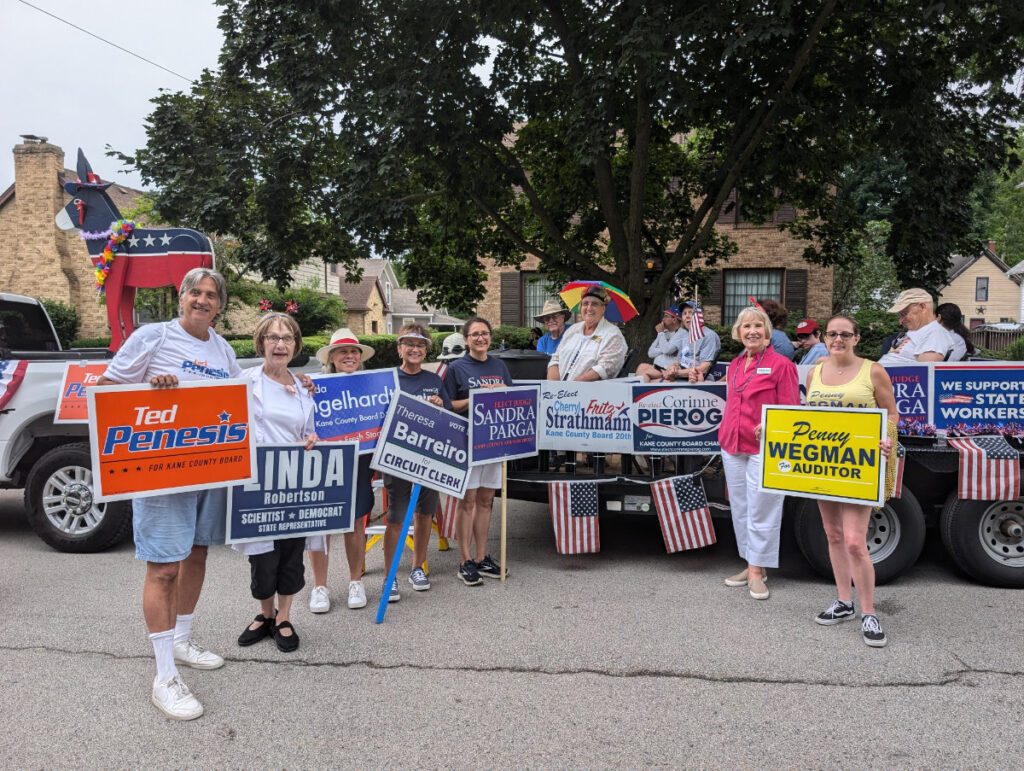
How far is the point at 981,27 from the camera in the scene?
9.07 meters

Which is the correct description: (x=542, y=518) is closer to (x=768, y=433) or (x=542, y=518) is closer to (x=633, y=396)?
(x=633, y=396)

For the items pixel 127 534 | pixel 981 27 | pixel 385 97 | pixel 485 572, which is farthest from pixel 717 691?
pixel 981 27

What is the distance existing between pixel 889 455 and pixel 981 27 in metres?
7.91

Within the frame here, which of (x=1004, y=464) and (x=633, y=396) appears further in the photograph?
(x=633, y=396)

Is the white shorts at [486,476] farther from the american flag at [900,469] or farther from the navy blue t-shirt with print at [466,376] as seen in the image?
the american flag at [900,469]

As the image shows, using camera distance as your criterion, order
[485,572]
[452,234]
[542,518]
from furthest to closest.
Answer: [452,234] < [542,518] < [485,572]

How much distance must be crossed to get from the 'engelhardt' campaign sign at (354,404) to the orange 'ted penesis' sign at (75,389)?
244 cm

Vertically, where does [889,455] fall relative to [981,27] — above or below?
below

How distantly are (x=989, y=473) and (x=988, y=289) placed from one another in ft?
222

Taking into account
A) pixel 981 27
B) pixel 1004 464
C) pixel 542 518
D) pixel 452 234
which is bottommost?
pixel 542 518

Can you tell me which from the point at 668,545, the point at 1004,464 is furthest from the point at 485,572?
the point at 1004,464

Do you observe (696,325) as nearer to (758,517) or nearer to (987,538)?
(758,517)

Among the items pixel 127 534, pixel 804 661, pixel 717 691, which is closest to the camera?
pixel 717 691

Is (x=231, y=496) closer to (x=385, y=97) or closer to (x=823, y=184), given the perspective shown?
(x=385, y=97)
